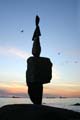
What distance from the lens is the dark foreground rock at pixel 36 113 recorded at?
13.6 m

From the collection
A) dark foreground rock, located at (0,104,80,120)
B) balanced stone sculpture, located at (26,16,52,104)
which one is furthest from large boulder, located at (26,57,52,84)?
dark foreground rock, located at (0,104,80,120)

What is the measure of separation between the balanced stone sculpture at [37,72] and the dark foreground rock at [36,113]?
252cm

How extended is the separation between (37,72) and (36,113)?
12.5 ft

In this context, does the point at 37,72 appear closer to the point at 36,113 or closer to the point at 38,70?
the point at 38,70

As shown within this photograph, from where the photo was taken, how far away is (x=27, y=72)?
1778cm

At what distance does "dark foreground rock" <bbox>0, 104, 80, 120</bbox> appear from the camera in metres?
13.6

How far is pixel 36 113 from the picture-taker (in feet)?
45.6

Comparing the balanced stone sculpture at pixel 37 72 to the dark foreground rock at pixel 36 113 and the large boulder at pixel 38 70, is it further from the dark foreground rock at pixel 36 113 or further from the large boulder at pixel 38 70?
the dark foreground rock at pixel 36 113

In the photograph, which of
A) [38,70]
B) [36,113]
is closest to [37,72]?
[38,70]

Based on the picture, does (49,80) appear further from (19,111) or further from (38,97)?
(19,111)

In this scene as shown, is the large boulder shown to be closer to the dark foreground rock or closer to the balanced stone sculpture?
the balanced stone sculpture

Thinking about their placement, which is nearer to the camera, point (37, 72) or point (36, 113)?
point (36, 113)

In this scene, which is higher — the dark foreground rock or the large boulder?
the large boulder

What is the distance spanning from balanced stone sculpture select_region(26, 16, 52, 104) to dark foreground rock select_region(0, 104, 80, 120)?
2523 mm
